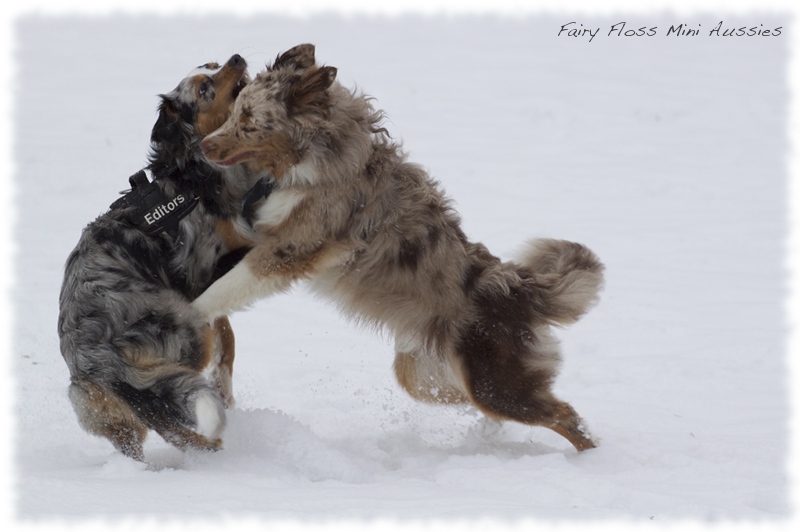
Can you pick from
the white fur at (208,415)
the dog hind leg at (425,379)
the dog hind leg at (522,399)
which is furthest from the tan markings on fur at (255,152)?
the dog hind leg at (522,399)

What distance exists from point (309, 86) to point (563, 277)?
1.85 m

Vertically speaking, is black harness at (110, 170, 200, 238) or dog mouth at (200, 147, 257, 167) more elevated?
dog mouth at (200, 147, 257, 167)

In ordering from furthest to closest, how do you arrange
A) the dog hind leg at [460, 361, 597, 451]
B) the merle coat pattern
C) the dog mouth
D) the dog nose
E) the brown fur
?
the dog nose < the dog hind leg at [460, 361, 597, 451] < the brown fur < the dog mouth < the merle coat pattern

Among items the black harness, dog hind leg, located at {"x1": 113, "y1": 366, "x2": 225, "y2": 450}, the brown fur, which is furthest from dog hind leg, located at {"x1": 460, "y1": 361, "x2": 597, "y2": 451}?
the black harness

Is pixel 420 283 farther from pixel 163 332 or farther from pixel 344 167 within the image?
pixel 163 332

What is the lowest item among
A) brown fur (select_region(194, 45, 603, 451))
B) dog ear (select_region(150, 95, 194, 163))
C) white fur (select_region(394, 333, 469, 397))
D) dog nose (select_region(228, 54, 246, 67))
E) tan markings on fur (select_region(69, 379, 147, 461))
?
tan markings on fur (select_region(69, 379, 147, 461))

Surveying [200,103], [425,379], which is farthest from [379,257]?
[200,103]

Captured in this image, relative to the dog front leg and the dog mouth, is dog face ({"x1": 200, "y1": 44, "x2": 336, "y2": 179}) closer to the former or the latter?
the dog mouth

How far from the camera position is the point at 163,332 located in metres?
4.67

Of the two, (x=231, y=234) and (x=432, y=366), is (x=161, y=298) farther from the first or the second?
(x=432, y=366)

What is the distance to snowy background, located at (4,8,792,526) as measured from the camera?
4250mm

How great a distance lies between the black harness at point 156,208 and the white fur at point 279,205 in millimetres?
420

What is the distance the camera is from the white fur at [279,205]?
4.79 meters

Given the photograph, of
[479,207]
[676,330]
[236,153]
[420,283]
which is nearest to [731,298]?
[676,330]
